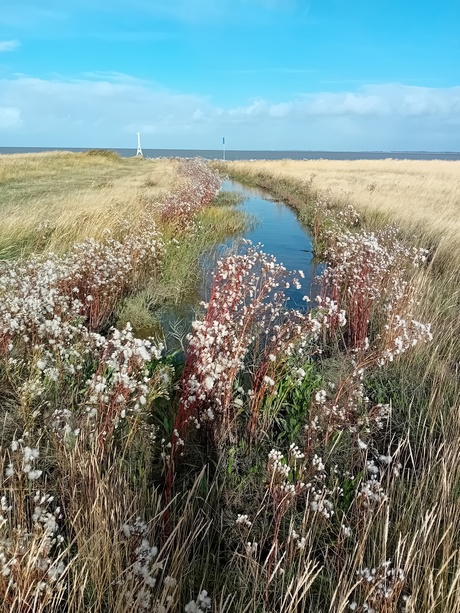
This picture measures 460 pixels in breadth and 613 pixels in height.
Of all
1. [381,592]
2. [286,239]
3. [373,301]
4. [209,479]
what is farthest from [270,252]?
[381,592]

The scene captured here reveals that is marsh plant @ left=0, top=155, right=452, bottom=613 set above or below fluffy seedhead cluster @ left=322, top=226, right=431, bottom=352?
below

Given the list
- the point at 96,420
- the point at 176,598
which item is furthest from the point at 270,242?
the point at 176,598

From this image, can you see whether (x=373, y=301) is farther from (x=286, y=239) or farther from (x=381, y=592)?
(x=286, y=239)

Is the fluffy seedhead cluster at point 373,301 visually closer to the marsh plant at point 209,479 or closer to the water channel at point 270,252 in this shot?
the marsh plant at point 209,479

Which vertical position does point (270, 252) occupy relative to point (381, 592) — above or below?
above

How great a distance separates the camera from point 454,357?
5234 millimetres

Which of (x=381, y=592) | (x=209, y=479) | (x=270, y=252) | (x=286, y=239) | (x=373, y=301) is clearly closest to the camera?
(x=381, y=592)

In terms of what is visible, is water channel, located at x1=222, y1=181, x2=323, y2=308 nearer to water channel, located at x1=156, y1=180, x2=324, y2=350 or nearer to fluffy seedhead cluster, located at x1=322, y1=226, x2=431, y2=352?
water channel, located at x1=156, y1=180, x2=324, y2=350

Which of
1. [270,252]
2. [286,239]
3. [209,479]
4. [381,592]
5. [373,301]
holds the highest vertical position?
[286,239]

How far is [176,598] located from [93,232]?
884cm

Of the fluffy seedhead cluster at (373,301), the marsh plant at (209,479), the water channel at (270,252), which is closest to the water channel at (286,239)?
the water channel at (270,252)

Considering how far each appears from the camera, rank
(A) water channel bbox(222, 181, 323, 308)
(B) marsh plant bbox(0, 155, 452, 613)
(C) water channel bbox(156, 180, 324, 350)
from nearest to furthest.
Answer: (B) marsh plant bbox(0, 155, 452, 613), (C) water channel bbox(156, 180, 324, 350), (A) water channel bbox(222, 181, 323, 308)

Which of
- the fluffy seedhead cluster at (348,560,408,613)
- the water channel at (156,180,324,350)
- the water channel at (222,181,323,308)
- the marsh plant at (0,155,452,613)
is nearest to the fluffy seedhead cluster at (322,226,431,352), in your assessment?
the marsh plant at (0,155,452,613)

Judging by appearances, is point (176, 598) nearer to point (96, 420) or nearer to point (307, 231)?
point (96, 420)
